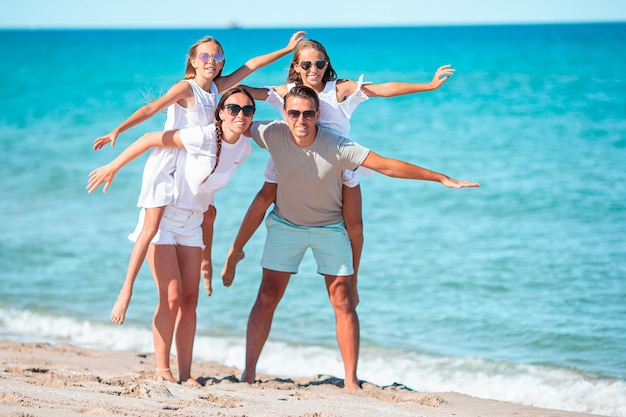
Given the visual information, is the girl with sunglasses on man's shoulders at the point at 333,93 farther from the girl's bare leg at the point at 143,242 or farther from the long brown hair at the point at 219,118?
the girl's bare leg at the point at 143,242

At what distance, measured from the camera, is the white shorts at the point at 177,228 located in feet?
16.7

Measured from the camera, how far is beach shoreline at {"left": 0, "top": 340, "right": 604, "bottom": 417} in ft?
14.0

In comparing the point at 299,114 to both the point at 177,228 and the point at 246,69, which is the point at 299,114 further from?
the point at 177,228

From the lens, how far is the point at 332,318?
26.6 feet

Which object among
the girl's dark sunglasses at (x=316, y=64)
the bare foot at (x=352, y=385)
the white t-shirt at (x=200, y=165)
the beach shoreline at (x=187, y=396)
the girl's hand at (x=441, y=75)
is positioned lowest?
the beach shoreline at (x=187, y=396)

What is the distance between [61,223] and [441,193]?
A: 5.67 m

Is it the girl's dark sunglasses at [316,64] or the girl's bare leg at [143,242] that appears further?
the girl's dark sunglasses at [316,64]

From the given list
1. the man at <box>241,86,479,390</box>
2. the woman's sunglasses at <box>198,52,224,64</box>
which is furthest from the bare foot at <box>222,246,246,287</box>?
the woman's sunglasses at <box>198,52,224,64</box>

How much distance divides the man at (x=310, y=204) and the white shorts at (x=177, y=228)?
0.55 meters

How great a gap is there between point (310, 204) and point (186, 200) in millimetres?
790

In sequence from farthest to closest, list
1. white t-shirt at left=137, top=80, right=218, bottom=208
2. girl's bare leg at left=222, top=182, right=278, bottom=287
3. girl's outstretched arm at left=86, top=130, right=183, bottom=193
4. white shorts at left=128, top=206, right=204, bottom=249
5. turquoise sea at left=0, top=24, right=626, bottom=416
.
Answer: turquoise sea at left=0, top=24, right=626, bottom=416 < girl's bare leg at left=222, top=182, right=278, bottom=287 < white shorts at left=128, top=206, right=204, bottom=249 < white t-shirt at left=137, top=80, right=218, bottom=208 < girl's outstretched arm at left=86, top=130, right=183, bottom=193

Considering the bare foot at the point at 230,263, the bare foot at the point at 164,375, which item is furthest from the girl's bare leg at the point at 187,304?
the bare foot at the point at 230,263

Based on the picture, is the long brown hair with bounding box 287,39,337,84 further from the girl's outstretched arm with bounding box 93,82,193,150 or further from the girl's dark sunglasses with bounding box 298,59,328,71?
the girl's outstretched arm with bounding box 93,82,193,150

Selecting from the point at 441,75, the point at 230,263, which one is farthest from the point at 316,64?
the point at 230,263
